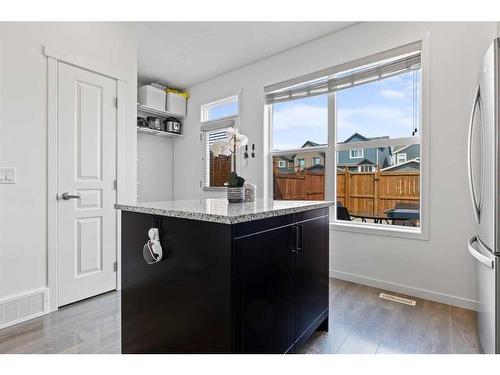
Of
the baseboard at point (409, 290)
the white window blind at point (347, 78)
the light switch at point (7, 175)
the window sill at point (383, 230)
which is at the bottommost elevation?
the baseboard at point (409, 290)

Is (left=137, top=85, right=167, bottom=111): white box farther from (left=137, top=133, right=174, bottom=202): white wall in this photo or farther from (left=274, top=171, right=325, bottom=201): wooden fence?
(left=274, top=171, right=325, bottom=201): wooden fence

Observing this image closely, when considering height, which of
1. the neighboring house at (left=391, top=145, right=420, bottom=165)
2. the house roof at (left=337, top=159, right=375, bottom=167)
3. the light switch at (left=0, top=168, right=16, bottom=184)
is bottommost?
the light switch at (left=0, top=168, right=16, bottom=184)

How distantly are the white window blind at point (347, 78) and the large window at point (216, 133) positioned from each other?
74cm

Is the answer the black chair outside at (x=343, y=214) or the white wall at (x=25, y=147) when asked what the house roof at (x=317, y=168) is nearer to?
→ the black chair outside at (x=343, y=214)

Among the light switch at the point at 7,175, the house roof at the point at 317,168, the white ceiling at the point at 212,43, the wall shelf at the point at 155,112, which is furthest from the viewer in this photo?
the wall shelf at the point at 155,112

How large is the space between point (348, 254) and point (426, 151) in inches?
49.0

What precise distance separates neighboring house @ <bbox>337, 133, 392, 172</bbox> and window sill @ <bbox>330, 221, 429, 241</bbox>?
1.92 ft

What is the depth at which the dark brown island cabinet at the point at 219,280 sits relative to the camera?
1.17 meters

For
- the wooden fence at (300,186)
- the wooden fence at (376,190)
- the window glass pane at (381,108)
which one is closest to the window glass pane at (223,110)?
the wooden fence at (300,186)

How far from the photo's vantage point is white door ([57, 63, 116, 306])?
2.36m

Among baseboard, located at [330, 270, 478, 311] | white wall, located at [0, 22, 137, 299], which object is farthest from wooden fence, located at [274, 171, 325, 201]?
white wall, located at [0, 22, 137, 299]

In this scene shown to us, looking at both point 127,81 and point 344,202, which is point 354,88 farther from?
point 127,81

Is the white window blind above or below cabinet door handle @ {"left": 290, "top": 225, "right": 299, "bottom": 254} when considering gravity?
above

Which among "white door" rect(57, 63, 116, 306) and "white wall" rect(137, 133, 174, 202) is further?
"white wall" rect(137, 133, 174, 202)
